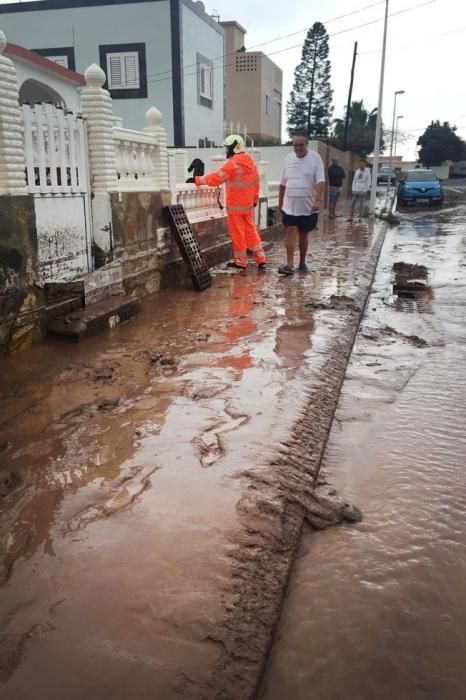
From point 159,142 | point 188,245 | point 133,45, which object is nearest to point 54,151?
point 159,142

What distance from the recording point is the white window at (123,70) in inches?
723

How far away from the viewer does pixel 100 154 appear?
5.74 metres

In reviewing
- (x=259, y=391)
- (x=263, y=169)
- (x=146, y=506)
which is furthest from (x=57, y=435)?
(x=263, y=169)

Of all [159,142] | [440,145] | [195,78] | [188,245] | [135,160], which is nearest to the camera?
[135,160]

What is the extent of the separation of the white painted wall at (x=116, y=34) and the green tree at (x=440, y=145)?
51836 mm

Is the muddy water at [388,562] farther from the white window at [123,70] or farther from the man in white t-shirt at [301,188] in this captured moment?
the white window at [123,70]

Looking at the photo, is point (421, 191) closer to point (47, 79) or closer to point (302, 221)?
point (47, 79)

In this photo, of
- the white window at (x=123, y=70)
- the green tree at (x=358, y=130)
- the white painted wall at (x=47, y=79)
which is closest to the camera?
the white painted wall at (x=47, y=79)

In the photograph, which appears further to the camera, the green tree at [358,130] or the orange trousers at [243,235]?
the green tree at [358,130]

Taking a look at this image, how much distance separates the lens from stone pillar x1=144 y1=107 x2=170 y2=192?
7.04 meters

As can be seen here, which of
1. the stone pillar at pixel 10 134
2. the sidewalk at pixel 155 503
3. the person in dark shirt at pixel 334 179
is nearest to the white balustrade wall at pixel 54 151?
the stone pillar at pixel 10 134

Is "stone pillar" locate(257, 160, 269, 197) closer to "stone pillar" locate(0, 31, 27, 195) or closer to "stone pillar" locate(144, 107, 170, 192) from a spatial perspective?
"stone pillar" locate(144, 107, 170, 192)

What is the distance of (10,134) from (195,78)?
16.6m

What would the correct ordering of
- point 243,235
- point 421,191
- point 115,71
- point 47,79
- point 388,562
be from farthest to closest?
point 421,191
point 115,71
point 47,79
point 243,235
point 388,562
